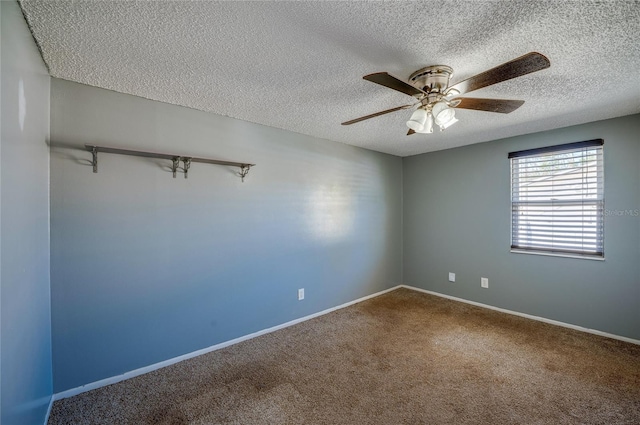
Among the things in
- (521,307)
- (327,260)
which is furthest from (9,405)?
(521,307)

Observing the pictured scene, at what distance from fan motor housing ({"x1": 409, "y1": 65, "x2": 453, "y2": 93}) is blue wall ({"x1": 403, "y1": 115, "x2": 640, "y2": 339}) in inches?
88.4

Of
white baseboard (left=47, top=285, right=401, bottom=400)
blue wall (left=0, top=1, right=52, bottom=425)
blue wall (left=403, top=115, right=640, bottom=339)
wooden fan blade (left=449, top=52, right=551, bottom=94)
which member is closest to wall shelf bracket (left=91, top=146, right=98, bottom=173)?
blue wall (left=0, top=1, right=52, bottom=425)

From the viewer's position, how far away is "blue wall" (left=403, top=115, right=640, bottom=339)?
8.81 feet

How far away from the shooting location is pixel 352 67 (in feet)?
5.88

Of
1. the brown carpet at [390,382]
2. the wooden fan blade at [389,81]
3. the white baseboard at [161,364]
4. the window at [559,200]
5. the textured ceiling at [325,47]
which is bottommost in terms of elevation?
the brown carpet at [390,382]

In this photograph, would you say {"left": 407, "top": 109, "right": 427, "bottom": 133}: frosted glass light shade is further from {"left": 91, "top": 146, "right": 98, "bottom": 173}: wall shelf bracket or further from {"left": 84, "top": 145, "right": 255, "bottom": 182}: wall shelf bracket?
{"left": 91, "top": 146, "right": 98, "bottom": 173}: wall shelf bracket

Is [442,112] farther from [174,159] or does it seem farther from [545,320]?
[545,320]

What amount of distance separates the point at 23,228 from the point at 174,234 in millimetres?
1038

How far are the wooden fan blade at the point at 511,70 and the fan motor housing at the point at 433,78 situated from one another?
0.17 meters

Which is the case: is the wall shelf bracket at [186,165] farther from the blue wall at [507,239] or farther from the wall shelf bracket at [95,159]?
the blue wall at [507,239]

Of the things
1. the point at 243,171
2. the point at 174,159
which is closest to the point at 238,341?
the point at 243,171

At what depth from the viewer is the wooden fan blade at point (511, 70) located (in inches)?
50.0

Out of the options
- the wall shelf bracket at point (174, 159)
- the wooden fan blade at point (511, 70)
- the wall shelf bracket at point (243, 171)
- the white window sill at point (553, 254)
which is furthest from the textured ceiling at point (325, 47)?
the white window sill at point (553, 254)

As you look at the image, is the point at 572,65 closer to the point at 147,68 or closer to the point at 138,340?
the point at 147,68
